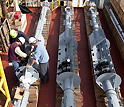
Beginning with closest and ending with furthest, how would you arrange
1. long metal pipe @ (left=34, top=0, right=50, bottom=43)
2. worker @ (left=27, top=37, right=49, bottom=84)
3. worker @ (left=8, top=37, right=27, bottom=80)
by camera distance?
worker @ (left=27, top=37, right=49, bottom=84) → worker @ (left=8, top=37, right=27, bottom=80) → long metal pipe @ (left=34, top=0, right=50, bottom=43)

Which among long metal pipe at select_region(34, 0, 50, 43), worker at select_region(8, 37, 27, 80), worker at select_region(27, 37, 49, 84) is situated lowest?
worker at select_region(27, 37, 49, 84)

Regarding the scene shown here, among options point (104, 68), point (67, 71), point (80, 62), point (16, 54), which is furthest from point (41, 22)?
point (104, 68)

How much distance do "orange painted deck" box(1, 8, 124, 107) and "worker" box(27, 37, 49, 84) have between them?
382 mm

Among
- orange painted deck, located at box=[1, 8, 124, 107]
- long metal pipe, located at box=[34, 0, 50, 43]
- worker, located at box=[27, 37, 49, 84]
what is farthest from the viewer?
long metal pipe, located at box=[34, 0, 50, 43]

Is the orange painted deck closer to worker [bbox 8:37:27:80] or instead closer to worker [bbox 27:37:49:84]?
worker [bbox 27:37:49:84]

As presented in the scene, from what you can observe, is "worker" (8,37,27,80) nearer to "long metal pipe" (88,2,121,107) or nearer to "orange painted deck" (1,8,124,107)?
"orange painted deck" (1,8,124,107)

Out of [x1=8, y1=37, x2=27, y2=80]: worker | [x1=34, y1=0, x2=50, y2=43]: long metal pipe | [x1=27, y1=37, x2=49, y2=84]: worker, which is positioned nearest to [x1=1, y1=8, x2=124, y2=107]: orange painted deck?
[x1=27, y1=37, x2=49, y2=84]: worker

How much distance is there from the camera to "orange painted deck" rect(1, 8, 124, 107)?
14.4 ft

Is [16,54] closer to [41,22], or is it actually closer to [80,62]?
[80,62]

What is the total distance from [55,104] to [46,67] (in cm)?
100

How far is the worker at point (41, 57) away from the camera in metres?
Answer: 3.82

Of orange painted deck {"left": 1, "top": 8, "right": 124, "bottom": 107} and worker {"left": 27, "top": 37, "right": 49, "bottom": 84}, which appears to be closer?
worker {"left": 27, "top": 37, "right": 49, "bottom": 84}

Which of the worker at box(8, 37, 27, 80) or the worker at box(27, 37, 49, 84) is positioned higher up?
the worker at box(8, 37, 27, 80)

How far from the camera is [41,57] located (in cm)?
405
